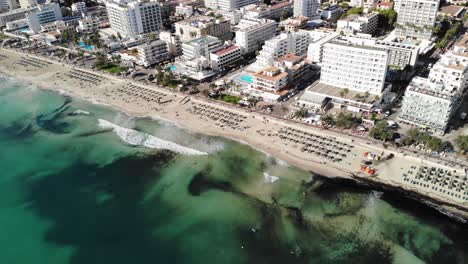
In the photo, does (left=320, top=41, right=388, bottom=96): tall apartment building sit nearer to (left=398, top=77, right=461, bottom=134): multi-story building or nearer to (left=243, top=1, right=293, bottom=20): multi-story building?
(left=398, top=77, right=461, bottom=134): multi-story building

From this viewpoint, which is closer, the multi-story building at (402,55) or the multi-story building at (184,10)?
the multi-story building at (402,55)

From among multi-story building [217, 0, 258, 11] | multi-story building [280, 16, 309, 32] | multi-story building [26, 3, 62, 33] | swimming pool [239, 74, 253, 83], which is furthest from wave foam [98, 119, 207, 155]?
multi-story building [217, 0, 258, 11]

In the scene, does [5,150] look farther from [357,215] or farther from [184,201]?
[357,215]

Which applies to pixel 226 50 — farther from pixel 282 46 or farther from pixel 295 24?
pixel 295 24

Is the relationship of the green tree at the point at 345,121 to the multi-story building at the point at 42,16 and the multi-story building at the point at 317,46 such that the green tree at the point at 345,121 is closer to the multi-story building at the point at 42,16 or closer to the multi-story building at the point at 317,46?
the multi-story building at the point at 317,46

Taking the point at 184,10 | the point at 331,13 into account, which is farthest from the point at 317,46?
the point at 184,10

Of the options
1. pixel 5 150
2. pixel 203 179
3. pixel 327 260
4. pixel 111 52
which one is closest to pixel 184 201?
pixel 203 179

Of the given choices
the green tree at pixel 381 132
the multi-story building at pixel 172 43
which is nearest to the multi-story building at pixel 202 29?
the multi-story building at pixel 172 43
